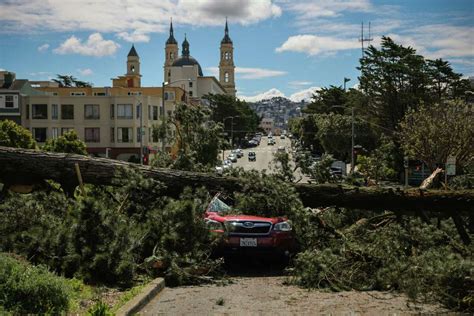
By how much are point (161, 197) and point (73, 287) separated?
162 inches

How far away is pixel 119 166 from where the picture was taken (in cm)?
1208

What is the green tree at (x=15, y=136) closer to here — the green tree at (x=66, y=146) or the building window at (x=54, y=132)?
the green tree at (x=66, y=146)

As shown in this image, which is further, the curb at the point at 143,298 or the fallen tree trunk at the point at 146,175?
the fallen tree trunk at the point at 146,175

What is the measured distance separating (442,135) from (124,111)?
38939 mm

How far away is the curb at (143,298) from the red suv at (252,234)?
1.76 metres

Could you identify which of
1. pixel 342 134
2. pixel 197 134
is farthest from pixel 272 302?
pixel 342 134

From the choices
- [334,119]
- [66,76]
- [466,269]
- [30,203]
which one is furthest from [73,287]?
[66,76]

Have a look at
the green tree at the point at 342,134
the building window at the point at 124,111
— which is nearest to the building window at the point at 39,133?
the building window at the point at 124,111

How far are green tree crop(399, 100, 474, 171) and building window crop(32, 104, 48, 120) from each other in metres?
41.7

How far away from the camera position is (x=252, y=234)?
10812 mm

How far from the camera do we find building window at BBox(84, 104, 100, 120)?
226 feet

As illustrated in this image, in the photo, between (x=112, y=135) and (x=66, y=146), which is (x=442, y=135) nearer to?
(x=66, y=146)

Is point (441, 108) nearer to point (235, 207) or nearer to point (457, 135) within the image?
point (457, 135)

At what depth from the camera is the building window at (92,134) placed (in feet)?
226
